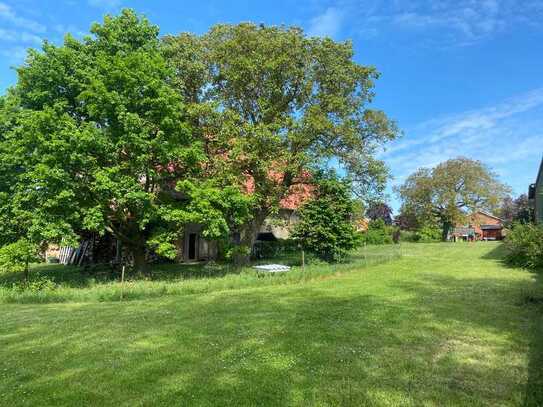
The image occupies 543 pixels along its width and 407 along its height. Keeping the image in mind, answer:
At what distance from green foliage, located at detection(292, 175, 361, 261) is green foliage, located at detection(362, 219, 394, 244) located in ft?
72.6

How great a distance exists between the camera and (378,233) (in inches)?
1844

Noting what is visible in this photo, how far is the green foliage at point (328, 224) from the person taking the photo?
21859 mm

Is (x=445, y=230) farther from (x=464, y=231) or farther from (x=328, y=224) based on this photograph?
(x=328, y=224)

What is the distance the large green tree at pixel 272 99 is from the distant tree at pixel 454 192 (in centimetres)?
3429

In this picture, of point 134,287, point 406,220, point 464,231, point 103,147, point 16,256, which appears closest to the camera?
point 134,287

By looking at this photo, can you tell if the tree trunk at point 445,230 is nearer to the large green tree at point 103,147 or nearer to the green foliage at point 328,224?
the green foliage at point 328,224

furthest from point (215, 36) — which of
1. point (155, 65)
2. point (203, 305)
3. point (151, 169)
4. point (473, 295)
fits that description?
point (473, 295)

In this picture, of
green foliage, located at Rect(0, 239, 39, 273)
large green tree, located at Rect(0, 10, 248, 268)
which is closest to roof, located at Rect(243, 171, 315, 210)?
large green tree, located at Rect(0, 10, 248, 268)

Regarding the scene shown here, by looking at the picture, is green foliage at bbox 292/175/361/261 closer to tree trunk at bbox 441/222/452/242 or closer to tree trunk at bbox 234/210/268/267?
tree trunk at bbox 234/210/268/267

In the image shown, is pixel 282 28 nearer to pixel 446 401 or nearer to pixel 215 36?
pixel 215 36

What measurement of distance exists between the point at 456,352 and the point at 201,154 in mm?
14656

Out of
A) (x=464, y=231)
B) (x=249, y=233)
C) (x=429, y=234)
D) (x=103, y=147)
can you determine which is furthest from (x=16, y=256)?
(x=464, y=231)

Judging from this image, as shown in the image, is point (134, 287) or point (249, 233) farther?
point (249, 233)

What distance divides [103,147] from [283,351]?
13265mm
